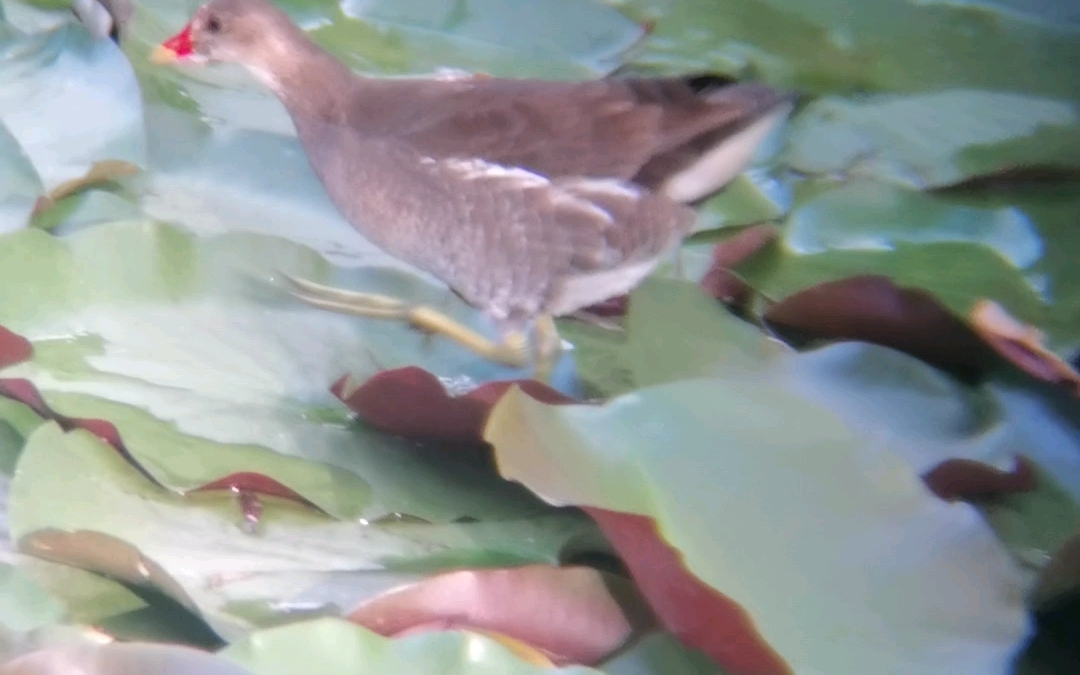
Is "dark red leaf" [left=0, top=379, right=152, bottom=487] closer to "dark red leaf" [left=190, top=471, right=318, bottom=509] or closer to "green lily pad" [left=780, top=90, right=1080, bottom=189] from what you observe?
"dark red leaf" [left=190, top=471, right=318, bottom=509]

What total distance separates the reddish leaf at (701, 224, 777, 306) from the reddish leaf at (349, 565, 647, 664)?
0.46 feet

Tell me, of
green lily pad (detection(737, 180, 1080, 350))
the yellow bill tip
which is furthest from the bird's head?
green lily pad (detection(737, 180, 1080, 350))

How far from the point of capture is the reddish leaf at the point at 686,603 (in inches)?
7.9

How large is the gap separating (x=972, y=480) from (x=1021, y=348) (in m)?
0.04

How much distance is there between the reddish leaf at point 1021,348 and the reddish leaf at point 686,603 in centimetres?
12

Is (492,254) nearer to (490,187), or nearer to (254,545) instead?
(490,187)

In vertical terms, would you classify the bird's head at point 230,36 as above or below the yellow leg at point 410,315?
above

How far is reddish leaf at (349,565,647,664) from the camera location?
0.73 ft

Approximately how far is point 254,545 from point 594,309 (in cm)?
18

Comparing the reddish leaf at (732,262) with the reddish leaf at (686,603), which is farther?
the reddish leaf at (732,262)

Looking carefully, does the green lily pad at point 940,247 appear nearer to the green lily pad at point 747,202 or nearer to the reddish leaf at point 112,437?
the green lily pad at point 747,202

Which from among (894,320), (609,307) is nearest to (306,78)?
(609,307)

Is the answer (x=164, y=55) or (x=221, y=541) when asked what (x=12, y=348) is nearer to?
(x=221, y=541)

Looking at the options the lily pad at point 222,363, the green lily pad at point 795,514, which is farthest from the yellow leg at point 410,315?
the green lily pad at point 795,514
